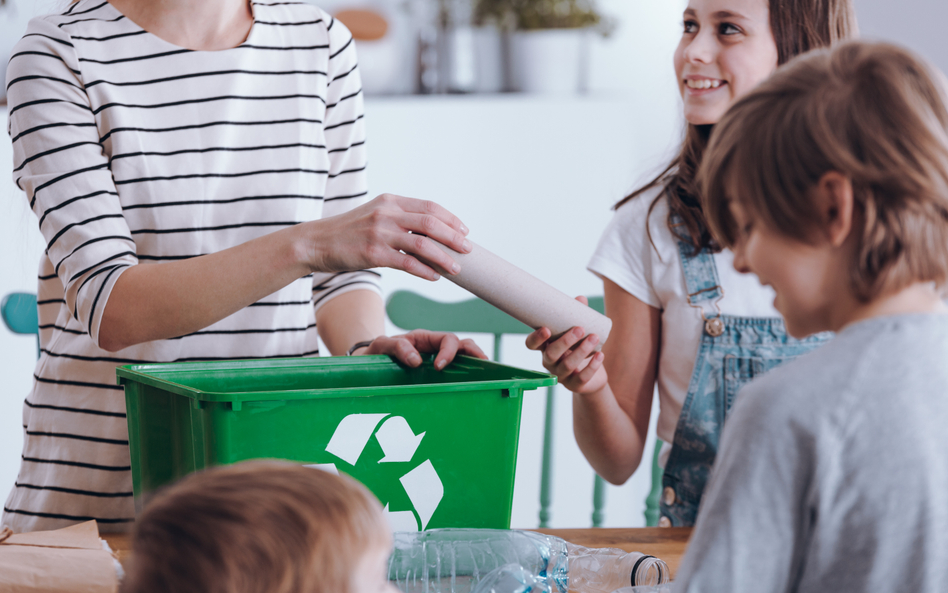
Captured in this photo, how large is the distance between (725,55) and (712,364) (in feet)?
1.37

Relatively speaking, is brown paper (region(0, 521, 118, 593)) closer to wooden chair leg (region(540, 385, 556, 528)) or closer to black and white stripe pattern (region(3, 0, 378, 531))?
black and white stripe pattern (region(3, 0, 378, 531))

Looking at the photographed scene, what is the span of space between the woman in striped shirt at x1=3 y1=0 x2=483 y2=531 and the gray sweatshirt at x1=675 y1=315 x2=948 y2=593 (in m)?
0.40

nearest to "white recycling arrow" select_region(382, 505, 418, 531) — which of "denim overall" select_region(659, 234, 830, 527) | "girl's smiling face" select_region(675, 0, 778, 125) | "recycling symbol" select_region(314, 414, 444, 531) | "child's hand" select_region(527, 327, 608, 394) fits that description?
"recycling symbol" select_region(314, 414, 444, 531)

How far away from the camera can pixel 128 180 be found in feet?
3.19

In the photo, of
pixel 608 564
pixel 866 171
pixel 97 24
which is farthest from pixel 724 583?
pixel 97 24

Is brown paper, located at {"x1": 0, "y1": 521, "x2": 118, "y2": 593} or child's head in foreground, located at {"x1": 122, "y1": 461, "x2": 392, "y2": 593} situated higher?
child's head in foreground, located at {"x1": 122, "y1": 461, "x2": 392, "y2": 593}

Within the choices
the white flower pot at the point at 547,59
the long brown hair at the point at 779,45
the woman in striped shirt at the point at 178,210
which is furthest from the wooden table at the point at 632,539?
the white flower pot at the point at 547,59

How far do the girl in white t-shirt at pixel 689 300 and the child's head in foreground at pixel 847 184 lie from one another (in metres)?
0.51

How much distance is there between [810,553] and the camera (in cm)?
47

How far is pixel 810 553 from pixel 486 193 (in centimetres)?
174

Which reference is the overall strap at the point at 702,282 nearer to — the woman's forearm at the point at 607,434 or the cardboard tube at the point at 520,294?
the woman's forearm at the point at 607,434

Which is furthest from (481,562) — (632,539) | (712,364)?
(712,364)

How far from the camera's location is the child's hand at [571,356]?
0.89 meters

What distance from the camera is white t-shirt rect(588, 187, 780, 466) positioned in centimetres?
114
